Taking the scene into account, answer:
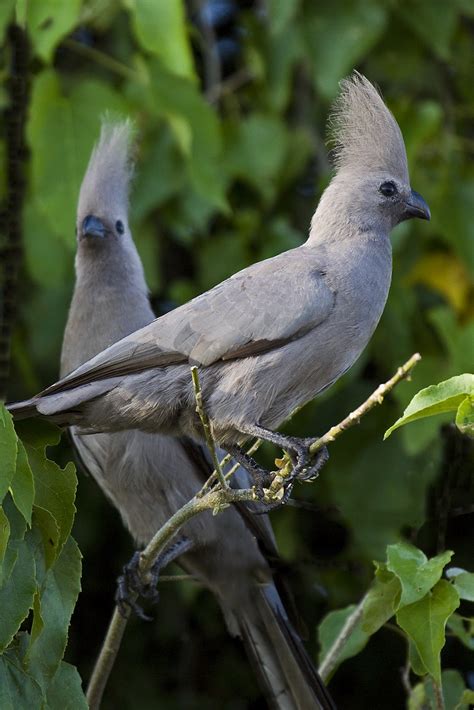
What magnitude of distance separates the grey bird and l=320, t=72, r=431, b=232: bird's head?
0.96 m

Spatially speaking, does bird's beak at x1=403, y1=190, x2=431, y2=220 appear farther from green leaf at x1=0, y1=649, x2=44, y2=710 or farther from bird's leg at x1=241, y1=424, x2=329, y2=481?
green leaf at x1=0, y1=649, x2=44, y2=710

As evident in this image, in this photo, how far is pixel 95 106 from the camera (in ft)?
14.8

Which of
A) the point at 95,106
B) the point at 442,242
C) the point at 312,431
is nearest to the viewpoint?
the point at 95,106

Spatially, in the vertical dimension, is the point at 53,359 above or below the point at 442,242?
above

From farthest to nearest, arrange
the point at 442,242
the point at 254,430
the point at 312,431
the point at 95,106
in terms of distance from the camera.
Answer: the point at 442,242 → the point at 312,431 → the point at 95,106 → the point at 254,430

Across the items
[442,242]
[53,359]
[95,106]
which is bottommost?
[442,242]

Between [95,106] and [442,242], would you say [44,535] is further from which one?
[442,242]

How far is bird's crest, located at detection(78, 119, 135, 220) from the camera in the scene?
4.19 meters

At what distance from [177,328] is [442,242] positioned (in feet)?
9.68

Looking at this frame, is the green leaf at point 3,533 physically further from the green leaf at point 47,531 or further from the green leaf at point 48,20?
the green leaf at point 48,20

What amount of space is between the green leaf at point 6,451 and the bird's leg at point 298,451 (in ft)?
2.40

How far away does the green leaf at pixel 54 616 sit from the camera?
2363mm

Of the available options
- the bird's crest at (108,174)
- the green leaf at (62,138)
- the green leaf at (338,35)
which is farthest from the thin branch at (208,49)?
the bird's crest at (108,174)

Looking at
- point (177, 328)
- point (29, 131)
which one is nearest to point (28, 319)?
point (29, 131)
